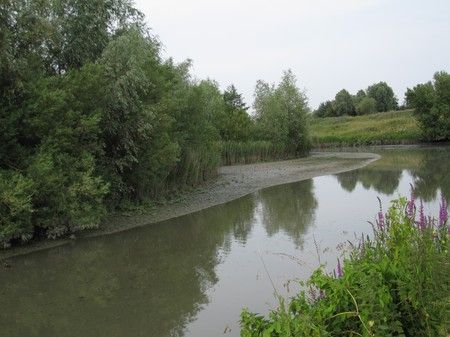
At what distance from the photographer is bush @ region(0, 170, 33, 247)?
966 cm

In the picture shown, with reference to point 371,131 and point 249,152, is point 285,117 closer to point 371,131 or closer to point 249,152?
point 249,152

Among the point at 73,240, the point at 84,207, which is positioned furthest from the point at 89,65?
the point at 73,240

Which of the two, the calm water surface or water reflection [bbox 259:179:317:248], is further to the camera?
water reflection [bbox 259:179:317:248]

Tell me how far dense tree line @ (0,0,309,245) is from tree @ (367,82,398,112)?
85.7 metres

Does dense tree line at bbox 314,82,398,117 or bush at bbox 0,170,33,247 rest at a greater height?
dense tree line at bbox 314,82,398,117

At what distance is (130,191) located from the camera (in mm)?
15852

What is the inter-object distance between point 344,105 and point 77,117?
9164cm

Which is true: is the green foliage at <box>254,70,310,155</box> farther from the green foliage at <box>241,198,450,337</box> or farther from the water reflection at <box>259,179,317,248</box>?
the green foliage at <box>241,198,450,337</box>

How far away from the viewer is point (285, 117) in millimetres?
46406

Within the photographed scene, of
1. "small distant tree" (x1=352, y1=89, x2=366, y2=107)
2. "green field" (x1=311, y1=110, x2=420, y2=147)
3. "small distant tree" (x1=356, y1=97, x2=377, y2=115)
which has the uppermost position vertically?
"small distant tree" (x1=352, y1=89, x2=366, y2=107)

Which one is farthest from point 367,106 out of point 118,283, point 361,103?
point 118,283

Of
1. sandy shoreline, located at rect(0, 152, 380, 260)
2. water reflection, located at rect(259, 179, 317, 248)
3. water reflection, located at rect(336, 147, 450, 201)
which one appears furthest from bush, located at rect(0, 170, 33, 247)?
water reflection, located at rect(336, 147, 450, 201)

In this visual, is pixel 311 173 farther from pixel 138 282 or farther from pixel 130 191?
pixel 138 282

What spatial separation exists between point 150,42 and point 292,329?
15.5 meters
